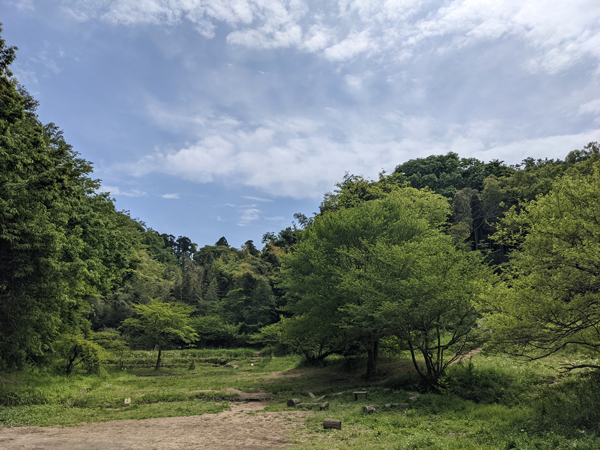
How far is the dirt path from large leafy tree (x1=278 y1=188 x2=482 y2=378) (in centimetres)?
584

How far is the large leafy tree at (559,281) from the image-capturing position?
9.38 meters

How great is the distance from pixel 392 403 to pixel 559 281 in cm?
771

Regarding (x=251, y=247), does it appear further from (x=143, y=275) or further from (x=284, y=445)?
(x=284, y=445)

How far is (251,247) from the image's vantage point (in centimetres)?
8194

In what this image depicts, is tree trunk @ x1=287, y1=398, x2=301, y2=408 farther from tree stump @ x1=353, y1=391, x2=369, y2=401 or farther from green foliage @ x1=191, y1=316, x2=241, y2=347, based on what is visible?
green foliage @ x1=191, y1=316, x2=241, y2=347

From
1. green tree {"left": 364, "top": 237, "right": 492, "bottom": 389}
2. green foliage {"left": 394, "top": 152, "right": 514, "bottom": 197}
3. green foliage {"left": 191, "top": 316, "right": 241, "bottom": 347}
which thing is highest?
green foliage {"left": 394, "top": 152, "right": 514, "bottom": 197}

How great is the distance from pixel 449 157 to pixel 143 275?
57.8 metres

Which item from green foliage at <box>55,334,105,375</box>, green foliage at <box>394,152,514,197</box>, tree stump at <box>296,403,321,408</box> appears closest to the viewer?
tree stump at <box>296,403,321,408</box>

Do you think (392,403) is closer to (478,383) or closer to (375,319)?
(375,319)

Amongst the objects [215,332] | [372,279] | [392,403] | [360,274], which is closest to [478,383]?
[392,403]

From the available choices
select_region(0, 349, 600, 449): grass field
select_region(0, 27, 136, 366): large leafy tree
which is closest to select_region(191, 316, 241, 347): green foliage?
select_region(0, 349, 600, 449): grass field

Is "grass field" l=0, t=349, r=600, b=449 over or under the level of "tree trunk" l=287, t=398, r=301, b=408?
over

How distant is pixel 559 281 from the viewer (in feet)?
31.9

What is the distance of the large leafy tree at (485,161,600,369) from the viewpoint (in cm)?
938
